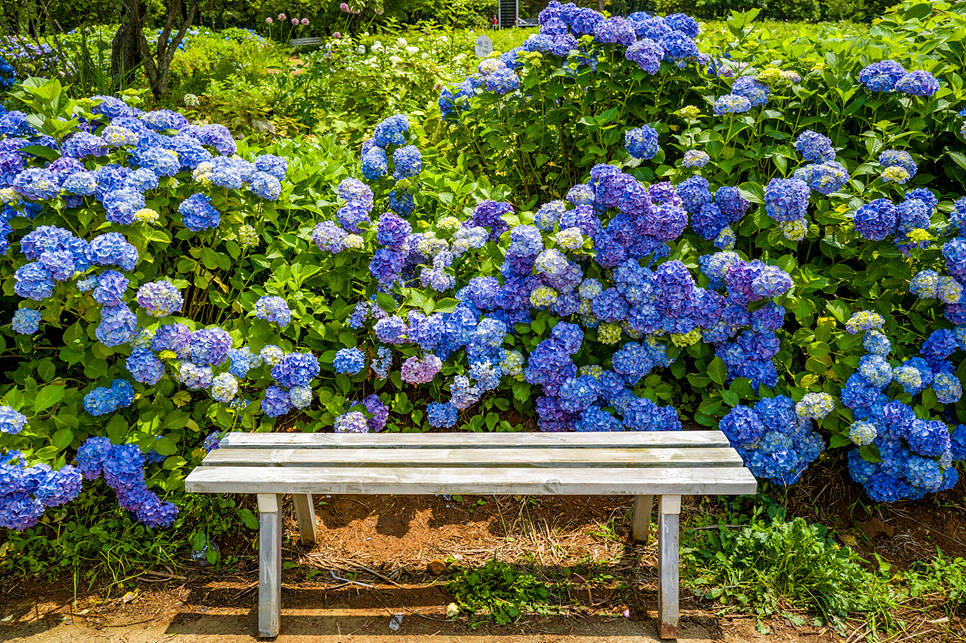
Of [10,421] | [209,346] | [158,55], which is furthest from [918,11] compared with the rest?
[158,55]

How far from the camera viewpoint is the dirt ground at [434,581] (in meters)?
2.07

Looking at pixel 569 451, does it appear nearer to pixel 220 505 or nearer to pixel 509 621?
pixel 509 621

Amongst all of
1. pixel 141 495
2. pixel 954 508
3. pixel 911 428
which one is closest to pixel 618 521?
pixel 911 428

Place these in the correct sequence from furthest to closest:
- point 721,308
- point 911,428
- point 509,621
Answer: point 721,308
point 911,428
point 509,621

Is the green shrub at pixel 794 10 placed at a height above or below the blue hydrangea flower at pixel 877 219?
above

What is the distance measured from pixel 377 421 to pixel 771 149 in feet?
6.07

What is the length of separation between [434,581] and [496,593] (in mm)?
223

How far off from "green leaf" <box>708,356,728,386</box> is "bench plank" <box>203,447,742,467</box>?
1.46 feet

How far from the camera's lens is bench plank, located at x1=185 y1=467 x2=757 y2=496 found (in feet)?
6.34

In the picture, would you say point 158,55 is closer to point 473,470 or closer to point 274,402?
point 274,402

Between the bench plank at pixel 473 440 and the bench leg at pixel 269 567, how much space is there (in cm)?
22

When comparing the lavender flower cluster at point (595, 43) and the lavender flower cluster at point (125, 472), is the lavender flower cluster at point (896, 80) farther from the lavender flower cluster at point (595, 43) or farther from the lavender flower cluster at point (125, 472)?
the lavender flower cluster at point (125, 472)

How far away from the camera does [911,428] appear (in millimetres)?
2262

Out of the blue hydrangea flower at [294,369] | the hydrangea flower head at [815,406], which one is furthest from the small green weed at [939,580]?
the blue hydrangea flower at [294,369]
